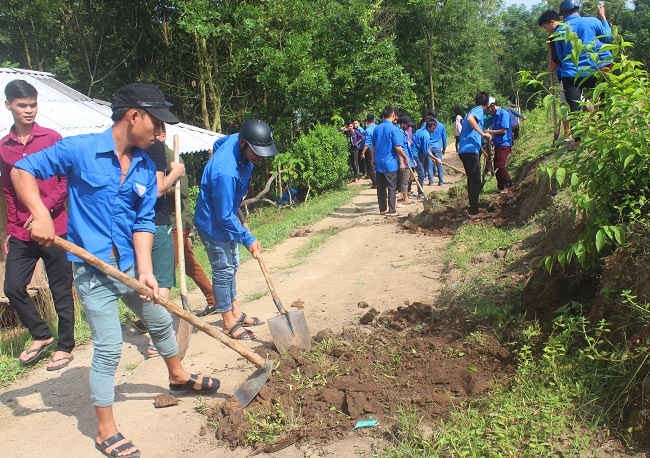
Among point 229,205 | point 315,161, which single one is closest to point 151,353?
point 229,205

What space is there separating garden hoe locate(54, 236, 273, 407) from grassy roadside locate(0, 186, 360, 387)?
2.23 m

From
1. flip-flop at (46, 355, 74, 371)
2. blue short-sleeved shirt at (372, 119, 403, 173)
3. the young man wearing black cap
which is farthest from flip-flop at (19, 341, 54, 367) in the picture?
blue short-sleeved shirt at (372, 119, 403, 173)

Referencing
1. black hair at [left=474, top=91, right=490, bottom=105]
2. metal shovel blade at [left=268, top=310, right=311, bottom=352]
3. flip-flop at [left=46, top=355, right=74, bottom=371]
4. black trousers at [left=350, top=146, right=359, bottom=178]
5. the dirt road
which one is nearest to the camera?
the dirt road

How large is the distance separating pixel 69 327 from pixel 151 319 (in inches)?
68.1

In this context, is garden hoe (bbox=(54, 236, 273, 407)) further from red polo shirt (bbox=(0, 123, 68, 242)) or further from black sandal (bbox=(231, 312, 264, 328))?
red polo shirt (bbox=(0, 123, 68, 242))

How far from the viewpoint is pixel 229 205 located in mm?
4461

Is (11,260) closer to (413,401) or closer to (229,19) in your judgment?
(413,401)

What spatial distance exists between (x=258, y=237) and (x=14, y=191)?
5.87 m

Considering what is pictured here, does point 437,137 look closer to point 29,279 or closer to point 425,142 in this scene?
point 425,142

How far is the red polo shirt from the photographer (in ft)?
15.0

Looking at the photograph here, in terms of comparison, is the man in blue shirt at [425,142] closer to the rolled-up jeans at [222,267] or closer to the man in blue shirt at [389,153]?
the man in blue shirt at [389,153]

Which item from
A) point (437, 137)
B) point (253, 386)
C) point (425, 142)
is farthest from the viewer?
point (437, 137)

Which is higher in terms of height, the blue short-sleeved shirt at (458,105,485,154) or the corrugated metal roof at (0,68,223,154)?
the corrugated metal roof at (0,68,223,154)

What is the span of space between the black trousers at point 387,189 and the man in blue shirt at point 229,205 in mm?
5311
